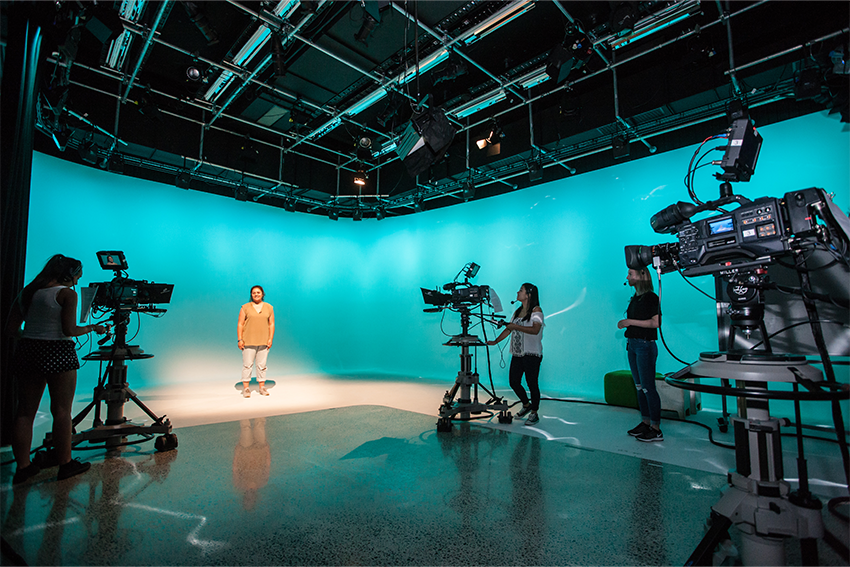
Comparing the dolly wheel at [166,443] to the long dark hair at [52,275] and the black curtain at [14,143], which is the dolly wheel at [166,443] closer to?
Answer: the black curtain at [14,143]

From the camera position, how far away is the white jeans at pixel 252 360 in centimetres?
564

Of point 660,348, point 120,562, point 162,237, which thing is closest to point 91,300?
point 120,562

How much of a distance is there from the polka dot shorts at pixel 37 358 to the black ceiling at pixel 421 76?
261 centimetres

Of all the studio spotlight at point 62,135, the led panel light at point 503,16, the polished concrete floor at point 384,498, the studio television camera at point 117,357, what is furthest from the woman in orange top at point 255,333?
the led panel light at point 503,16

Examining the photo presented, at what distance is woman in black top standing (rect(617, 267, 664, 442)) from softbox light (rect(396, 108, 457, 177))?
6.49 ft

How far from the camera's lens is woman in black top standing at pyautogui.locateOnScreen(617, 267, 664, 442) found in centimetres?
329

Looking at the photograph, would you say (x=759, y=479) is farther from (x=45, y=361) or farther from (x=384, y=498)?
(x=45, y=361)

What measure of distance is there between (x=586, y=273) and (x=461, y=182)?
250cm

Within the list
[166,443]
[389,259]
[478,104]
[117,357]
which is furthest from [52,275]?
[389,259]

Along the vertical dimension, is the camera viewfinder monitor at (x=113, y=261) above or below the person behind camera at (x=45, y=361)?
above

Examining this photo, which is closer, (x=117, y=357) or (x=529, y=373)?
(x=117, y=357)

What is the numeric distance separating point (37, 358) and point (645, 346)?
436cm

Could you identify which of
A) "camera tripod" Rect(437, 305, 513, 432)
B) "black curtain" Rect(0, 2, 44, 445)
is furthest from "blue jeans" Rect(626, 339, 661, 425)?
"black curtain" Rect(0, 2, 44, 445)

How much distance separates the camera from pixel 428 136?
331 centimetres
